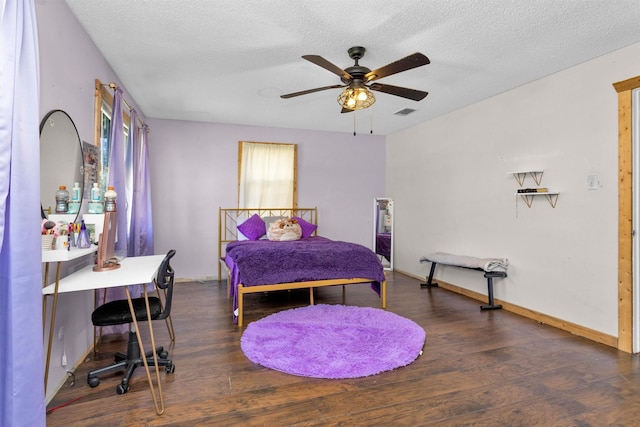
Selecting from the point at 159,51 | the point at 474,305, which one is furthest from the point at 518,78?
the point at 159,51

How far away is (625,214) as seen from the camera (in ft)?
9.65

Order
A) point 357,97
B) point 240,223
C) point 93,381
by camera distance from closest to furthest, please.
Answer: point 93,381 → point 357,97 → point 240,223

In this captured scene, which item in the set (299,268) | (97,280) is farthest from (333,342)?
(97,280)

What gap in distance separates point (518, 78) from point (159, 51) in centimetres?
370

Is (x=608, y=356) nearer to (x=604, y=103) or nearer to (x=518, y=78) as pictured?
(x=604, y=103)

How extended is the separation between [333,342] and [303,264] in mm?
1059

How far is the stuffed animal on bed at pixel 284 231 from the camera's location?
496 centimetres

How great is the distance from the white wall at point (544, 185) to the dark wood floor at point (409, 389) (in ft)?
1.86

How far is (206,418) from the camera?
1964 millimetres

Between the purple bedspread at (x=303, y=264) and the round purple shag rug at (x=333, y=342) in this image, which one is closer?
the round purple shag rug at (x=333, y=342)

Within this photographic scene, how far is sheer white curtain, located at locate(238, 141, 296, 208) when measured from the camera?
5.79 m

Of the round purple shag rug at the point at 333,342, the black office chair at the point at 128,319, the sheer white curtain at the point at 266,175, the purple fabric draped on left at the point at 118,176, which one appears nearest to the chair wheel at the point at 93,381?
the black office chair at the point at 128,319

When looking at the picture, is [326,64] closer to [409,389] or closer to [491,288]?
[409,389]

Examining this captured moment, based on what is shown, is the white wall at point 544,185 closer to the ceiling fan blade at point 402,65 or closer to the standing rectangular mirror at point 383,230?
the standing rectangular mirror at point 383,230
